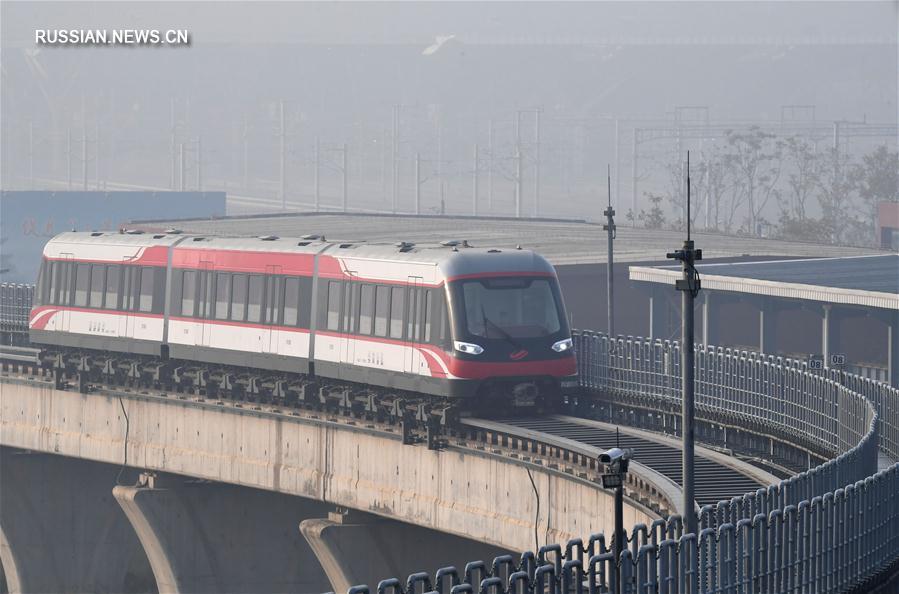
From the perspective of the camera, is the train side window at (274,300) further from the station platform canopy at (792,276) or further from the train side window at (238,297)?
the station platform canopy at (792,276)

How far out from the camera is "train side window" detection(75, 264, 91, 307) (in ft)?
154

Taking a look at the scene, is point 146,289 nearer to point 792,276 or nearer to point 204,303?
point 204,303

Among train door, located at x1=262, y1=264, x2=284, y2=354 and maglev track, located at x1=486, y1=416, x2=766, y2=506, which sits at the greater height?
train door, located at x1=262, y1=264, x2=284, y2=354

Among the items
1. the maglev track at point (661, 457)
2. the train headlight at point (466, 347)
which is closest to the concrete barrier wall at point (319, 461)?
the maglev track at point (661, 457)

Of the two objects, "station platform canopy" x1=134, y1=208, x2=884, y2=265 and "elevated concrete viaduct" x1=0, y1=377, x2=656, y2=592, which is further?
"station platform canopy" x1=134, y1=208, x2=884, y2=265

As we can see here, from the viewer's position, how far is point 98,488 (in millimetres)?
53812

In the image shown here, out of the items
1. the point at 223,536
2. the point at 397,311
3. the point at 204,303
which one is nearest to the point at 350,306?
the point at 397,311

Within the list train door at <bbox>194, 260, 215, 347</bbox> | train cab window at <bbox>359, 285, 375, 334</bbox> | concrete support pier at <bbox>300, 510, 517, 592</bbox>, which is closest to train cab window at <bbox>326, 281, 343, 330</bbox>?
train cab window at <bbox>359, 285, 375, 334</bbox>

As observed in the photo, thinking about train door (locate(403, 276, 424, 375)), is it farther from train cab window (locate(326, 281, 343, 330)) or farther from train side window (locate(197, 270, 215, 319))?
train side window (locate(197, 270, 215, 319))

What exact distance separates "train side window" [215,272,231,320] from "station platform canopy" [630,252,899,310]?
17.9 metres

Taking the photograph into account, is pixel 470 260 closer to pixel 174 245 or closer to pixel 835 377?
pixel 835 377

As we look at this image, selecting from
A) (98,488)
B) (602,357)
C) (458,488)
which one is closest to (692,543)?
(458,488)

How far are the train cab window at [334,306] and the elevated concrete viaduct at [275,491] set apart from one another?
217 cm

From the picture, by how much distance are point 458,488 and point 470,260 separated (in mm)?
4586
